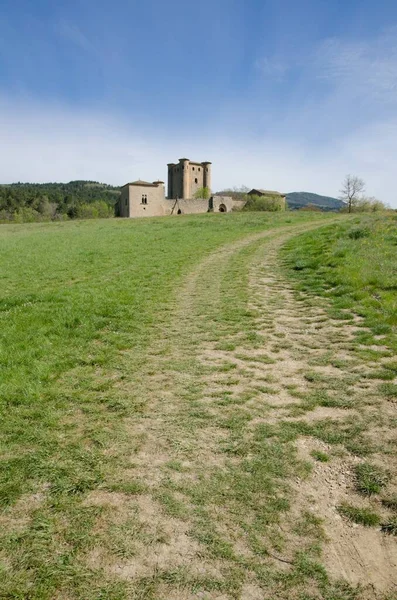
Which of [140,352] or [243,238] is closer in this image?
[140,352]

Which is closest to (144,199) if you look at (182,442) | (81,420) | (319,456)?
(81,420)

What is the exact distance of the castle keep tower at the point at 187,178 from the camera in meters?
94.2

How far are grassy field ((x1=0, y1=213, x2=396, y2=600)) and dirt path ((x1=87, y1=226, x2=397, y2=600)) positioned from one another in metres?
0.02

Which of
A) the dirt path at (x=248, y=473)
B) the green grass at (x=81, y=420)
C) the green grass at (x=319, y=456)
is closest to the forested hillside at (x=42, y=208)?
the green grass at (x=81, y=420)

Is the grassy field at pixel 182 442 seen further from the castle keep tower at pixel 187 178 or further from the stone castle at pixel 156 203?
the castle keep tower at pixel 187 178

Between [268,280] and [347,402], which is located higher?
[268,280]

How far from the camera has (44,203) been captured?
126250 millimetres

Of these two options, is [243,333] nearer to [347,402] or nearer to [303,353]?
[303,353]

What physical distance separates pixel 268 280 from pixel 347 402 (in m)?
8.58

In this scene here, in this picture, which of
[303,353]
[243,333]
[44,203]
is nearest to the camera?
[303,353]

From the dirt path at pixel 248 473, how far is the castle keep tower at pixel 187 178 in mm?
91604

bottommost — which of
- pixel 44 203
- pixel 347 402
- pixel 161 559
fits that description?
pixel 161 559

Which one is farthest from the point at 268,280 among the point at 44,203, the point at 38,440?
the point at 44,203

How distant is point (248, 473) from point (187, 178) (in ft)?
319
